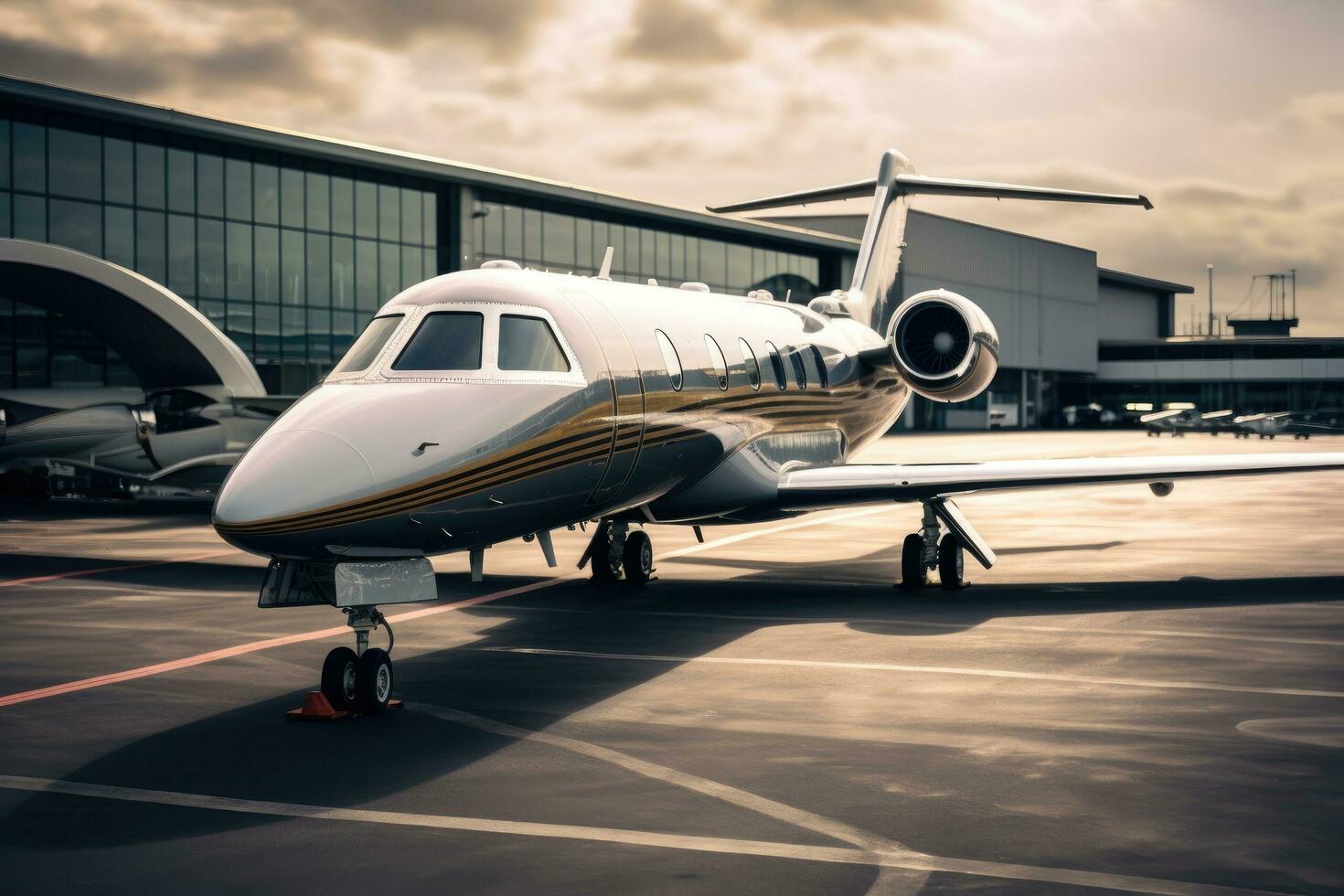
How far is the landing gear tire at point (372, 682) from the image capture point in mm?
8656

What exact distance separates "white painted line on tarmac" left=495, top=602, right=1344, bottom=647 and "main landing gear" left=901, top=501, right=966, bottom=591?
7.17 feet

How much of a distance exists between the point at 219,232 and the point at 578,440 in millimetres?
37393

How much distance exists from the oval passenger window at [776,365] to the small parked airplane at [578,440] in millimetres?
34

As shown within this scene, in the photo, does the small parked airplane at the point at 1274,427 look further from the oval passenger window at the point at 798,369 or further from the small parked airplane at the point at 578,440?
the oval passenger window at the point at 798,369

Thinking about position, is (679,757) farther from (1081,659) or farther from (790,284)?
(790,284)

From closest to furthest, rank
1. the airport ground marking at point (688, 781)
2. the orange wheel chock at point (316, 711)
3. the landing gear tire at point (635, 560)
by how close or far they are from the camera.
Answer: the airport ground marking at point (688, 781) < the orange wheel chock at point (316, 711) < the landing gear tire at point (635, 560)

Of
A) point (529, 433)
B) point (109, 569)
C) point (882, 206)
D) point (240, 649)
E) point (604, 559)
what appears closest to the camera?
point (529, 433)

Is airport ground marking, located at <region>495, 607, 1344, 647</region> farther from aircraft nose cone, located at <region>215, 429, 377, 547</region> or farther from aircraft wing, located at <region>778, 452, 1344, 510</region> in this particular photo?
aircraft nose cone, located at <region>215, 429, 377, 547</region>

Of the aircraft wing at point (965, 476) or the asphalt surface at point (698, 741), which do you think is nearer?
the asphalt surface at point (698, 741)

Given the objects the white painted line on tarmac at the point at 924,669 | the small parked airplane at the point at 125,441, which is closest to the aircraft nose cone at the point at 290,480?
the white painted line on tarmac at the point at 924,669

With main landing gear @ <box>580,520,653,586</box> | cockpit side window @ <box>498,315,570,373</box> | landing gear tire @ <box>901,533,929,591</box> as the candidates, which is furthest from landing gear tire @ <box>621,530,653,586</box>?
cockpit side window @ <box>498,315,570,373</box>

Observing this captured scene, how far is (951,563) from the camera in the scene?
49.8ft

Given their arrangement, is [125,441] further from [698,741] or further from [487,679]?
[698,741]

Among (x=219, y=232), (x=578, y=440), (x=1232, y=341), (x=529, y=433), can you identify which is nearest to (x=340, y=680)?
(x=529, y=433)
